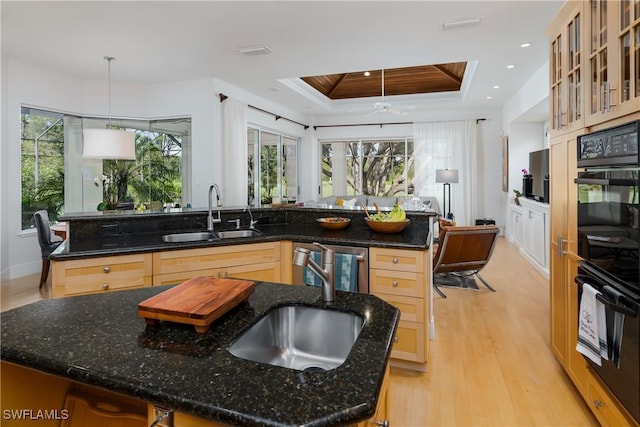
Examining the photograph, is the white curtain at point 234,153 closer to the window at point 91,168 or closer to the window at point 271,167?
the window at point 91,168

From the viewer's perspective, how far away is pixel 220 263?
8.38ft

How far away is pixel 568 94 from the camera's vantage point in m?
2.16

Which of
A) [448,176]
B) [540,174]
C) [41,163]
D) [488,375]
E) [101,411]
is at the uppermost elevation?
[41,163]

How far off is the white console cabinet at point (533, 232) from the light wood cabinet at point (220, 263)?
11.9ft

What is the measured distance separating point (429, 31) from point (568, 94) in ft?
6.25

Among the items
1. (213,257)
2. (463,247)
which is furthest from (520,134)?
(213,257)

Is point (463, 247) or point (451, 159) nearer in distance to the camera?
point (463, 247)

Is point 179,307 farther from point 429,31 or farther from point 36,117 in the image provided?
point 36,117

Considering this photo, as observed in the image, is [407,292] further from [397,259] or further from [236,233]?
[236,233]

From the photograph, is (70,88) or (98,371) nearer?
(98,371)

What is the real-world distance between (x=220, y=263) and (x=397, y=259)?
1217 mm

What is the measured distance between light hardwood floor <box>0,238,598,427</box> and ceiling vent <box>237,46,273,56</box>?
335cm

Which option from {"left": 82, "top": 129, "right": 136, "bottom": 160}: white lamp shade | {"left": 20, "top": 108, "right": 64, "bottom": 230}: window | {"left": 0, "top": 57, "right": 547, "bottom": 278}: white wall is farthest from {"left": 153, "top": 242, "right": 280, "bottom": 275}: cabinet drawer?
{"left": 20, "top": 108, "right": 64, "bottom": 230}: window

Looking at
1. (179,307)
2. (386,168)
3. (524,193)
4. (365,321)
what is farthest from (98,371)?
(386,168)
